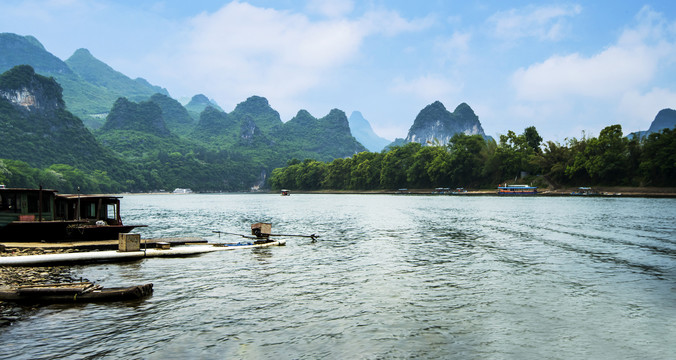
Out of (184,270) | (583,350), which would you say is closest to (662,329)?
(583,350)

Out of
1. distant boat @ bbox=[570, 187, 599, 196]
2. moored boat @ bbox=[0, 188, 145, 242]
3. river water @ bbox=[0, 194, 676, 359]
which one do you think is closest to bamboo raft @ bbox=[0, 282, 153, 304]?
river water @ bbox=[0, 194, 676, 359]

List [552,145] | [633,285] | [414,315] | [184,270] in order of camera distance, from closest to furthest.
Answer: [414,315]
[633,285]
[184,270]
[552,145]

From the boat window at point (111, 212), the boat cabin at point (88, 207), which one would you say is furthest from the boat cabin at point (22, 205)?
the boat window at point (111, 212)

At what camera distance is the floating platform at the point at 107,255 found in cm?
2427

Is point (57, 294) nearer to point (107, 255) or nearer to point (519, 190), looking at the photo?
point (107, 255)

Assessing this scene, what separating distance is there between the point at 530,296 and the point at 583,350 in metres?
6.22

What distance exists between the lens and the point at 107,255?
26.4 m

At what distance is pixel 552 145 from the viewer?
15212cm

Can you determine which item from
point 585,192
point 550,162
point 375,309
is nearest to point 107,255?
point 375,309

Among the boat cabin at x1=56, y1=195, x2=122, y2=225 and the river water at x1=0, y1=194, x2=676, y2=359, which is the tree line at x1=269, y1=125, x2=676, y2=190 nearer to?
the river water at x1=0, y1=194, x2=676, y2=359

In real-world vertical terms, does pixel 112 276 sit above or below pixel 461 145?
below

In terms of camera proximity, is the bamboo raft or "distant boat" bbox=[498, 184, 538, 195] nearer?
the bamboo raft

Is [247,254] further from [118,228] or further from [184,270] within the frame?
[118,228]

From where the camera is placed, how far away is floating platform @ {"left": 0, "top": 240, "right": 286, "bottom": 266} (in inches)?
955
